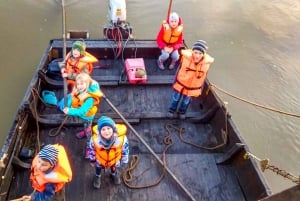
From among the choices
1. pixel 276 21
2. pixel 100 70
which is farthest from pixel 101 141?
pixel 276 21

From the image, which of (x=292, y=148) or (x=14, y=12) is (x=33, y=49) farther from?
(x=292, y=148)

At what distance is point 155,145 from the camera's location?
5070 millimetres

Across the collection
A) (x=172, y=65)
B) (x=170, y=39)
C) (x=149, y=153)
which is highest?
(x=170, y=39)

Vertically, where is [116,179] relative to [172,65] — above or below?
below

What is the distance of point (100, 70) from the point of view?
630 centimetres

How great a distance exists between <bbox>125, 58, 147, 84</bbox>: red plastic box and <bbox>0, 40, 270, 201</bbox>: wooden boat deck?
122 mm

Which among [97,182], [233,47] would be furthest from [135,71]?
[233,47]

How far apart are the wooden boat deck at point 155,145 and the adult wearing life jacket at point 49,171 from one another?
81cm

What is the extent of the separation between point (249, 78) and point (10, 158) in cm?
552

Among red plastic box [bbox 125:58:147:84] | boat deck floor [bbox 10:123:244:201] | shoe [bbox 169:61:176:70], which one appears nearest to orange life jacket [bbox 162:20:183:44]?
shoe [bbox 169:61:176:70]

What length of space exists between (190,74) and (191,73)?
2 cm

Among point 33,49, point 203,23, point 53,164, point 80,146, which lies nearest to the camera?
point 53,164

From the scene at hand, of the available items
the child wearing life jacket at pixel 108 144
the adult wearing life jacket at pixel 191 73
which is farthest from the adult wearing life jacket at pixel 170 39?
the child wearing life jacket at pixel 108 144

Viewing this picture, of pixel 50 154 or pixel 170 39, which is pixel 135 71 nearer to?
pixel 170 39
